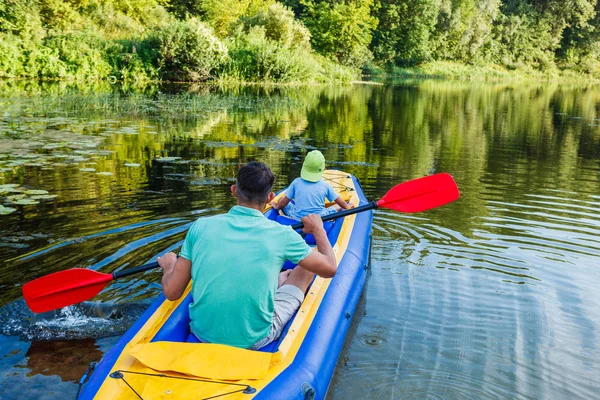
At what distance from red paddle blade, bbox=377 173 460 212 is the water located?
0.74m

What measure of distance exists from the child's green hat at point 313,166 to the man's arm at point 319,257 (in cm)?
181

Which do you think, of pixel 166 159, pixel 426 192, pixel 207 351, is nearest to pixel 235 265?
pixel 207 351

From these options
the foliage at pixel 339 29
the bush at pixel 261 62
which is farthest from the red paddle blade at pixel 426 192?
the foliage at pixel 339 29

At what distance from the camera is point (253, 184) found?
8.50ft

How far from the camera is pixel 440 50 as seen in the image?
46.9 metres

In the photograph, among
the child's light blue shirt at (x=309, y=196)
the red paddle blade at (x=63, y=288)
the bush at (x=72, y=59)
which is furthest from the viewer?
the bush at (x=72, y=59)

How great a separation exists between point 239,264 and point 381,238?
3.68 metres

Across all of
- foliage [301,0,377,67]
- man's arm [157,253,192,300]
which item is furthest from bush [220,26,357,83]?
man's arm [157,253,192,300]

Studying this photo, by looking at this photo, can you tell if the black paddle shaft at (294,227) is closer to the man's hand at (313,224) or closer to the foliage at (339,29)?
the man's hand at (313,224)

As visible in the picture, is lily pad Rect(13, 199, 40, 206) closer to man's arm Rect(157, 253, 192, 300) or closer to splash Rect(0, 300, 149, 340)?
splash Rect(0, 300, 149, 340)

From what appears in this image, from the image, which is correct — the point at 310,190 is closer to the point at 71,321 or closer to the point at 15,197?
the point at 71,321

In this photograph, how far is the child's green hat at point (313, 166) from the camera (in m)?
4.88

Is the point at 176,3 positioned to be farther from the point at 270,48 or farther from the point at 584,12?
the point at 584,12

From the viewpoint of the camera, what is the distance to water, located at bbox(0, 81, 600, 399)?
3596mm
